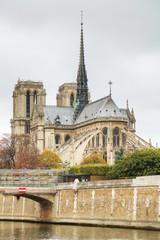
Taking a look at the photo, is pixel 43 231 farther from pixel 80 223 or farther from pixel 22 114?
pixel 22 114

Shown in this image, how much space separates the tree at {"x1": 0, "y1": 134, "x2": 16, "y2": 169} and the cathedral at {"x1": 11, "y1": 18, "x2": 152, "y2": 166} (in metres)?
16.0

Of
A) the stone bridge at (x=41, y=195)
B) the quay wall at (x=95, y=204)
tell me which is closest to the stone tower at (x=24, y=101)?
the quay wall at (x=95, y=204)

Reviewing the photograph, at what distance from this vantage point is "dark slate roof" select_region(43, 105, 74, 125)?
138 meters

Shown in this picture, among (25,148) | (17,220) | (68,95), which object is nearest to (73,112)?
(68,95)

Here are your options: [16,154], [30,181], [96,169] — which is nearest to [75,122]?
[16,154]

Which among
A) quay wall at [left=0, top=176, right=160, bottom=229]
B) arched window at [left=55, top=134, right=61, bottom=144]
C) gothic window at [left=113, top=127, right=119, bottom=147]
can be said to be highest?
arched window at [left=55, top=134, right=61, bottom=144]

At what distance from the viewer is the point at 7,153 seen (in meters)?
98.1

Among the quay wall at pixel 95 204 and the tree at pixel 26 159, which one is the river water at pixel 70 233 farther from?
the tree at pixel 26 159

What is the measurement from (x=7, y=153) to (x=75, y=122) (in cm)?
4079

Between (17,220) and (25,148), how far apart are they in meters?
41.5

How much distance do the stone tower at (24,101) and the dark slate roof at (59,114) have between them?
11.3 m

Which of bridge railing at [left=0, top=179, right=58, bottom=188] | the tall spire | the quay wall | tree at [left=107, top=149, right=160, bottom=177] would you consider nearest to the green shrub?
tree at [left=107, top=149, right=160, bottom=177]

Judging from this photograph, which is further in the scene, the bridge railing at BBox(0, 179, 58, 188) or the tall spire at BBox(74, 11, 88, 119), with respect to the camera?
the tall spire at BBox(74, 11, 88, 119)

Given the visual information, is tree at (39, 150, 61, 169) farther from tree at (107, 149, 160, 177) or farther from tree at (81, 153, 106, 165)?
tree at (107, 149, 160, 177)
